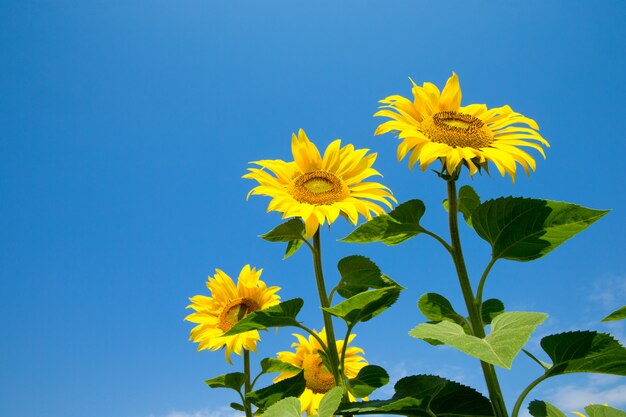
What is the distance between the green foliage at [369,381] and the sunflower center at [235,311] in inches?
80.7

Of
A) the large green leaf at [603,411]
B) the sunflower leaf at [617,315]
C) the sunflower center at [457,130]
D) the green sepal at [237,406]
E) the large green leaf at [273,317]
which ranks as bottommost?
the large green leaf at [603,411]

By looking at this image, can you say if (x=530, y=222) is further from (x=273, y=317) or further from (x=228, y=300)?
(x=228, y=300)

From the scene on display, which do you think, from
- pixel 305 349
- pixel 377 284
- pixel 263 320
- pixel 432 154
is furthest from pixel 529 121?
pixel 305 349

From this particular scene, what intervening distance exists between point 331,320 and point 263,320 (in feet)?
1.27

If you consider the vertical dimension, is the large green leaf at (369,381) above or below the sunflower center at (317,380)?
below

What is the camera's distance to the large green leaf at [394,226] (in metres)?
2.70

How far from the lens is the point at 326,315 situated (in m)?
3.02

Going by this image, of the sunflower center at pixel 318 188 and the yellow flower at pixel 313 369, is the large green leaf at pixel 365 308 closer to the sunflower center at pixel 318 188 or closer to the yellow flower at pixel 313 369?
the sunflower center at pixel 318 188

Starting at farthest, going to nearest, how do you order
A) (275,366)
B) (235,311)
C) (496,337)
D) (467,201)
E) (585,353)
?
(235,311) < (275,366) < (467,201) < (585,353) < (496,337)

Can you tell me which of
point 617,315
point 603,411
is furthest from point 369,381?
point 617,315

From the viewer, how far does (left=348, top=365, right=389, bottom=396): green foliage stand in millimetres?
3188

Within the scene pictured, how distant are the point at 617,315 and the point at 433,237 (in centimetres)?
94

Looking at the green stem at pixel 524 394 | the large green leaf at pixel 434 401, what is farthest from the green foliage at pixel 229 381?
the green stem at pixel 524 394

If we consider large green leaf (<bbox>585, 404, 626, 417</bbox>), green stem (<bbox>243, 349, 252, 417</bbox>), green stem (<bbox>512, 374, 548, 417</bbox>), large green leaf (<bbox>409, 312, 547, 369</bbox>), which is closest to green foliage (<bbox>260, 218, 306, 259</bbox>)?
large green leaf (<bbox>409, 312, 547, 369</bbox>)
